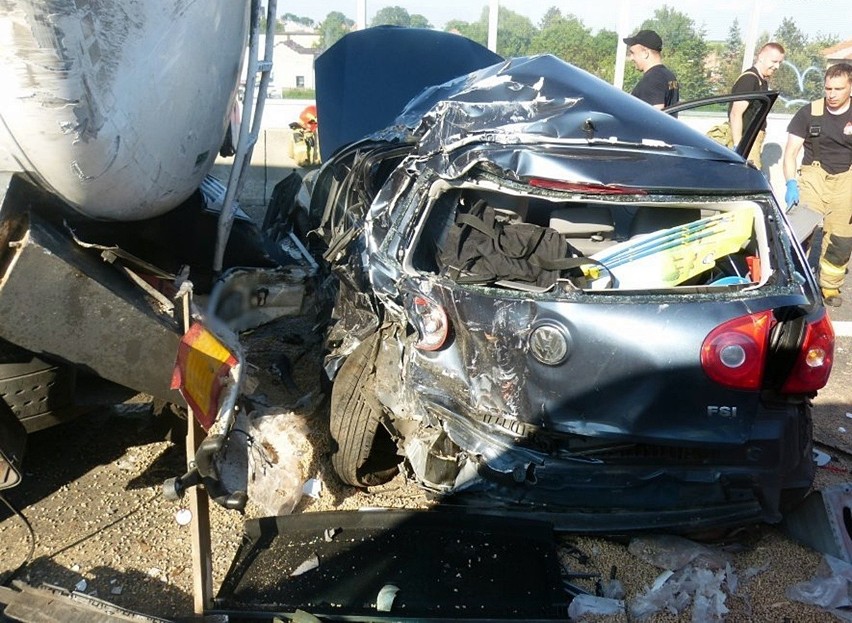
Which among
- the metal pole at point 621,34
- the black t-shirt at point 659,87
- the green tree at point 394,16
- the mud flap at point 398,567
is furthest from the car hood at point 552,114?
the metal pole at point 621,34

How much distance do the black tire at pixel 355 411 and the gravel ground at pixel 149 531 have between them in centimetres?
21

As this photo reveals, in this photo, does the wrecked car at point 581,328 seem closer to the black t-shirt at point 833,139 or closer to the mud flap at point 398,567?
the mud flap at point 398,567

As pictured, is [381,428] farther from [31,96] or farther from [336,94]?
[336,94]

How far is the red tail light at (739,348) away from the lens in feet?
7.86

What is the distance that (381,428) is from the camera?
11.1 feet

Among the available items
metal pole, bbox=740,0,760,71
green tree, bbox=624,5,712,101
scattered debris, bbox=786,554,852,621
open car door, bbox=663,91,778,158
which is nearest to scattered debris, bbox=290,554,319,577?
scattered debris, bbox=786,554,852,621

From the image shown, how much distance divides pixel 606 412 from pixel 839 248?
15.7 feet

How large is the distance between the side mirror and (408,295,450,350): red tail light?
1.41 meters

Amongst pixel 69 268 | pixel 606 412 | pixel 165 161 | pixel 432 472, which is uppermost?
pixel 165 161

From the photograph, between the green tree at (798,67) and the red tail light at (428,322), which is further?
the green tree at (798,67)

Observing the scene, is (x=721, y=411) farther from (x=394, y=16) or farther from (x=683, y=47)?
(x=683, y=47)

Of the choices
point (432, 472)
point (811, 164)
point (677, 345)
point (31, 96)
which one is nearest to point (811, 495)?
point (677, 345)

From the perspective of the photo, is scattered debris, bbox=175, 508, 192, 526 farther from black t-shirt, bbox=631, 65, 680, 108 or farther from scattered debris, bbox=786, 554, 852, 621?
black t-shirt, bbox=631, 65, 680, 108

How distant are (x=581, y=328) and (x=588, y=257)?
444 millimetres
